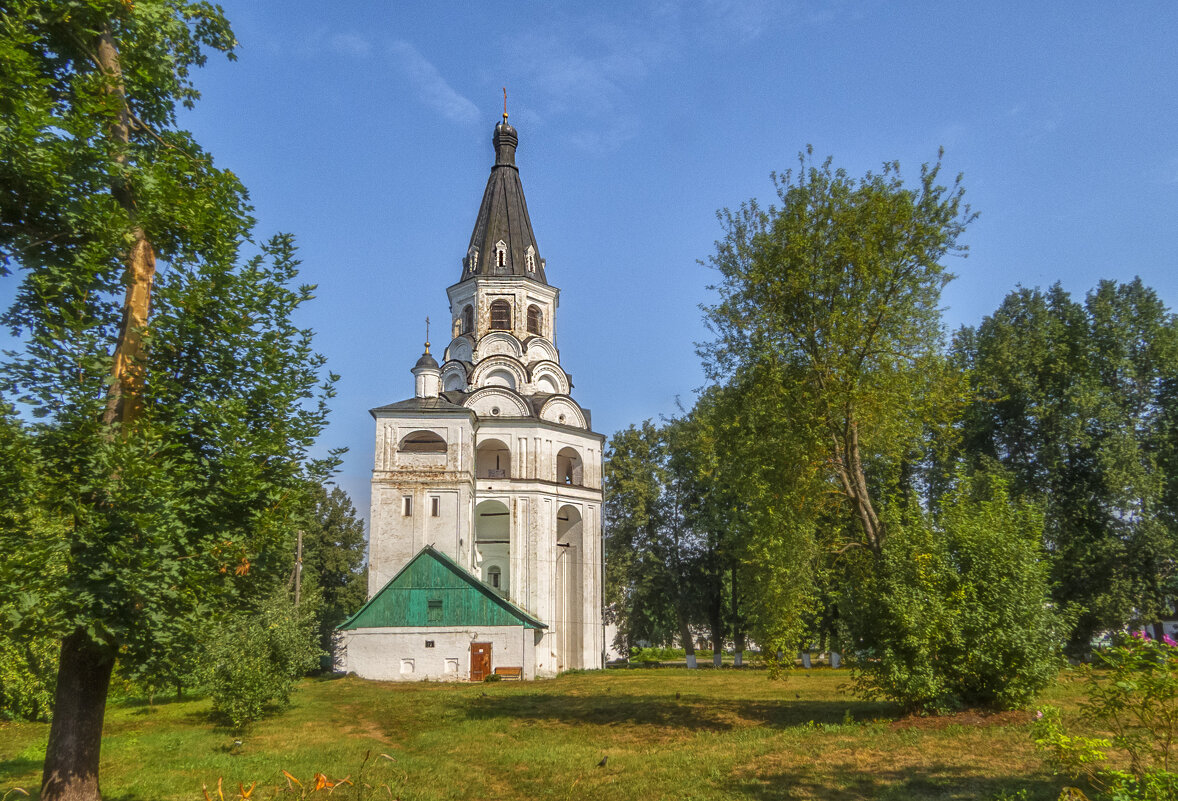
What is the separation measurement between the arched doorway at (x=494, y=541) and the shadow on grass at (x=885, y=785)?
28.9m

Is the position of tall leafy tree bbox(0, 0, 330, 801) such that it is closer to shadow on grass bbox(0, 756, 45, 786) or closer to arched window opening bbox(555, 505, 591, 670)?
shadow on grass bbox(0, 756, 45, 786)

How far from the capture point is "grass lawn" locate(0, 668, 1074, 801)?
10.1 metres

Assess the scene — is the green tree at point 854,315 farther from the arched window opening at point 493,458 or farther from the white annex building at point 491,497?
the arched window opening at point 493,458

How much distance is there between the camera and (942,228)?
1462 centimetres

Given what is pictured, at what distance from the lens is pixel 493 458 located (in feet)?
136

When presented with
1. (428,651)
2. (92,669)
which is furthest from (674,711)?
(428,651)

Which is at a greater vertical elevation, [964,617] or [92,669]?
[964,617]

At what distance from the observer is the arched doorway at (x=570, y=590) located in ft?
126

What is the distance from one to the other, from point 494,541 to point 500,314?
1156 centimetres

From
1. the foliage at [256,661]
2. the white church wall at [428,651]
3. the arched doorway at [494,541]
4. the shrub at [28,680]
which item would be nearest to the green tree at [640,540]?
the arched doorway at [494,541]

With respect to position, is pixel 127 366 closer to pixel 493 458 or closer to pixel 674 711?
pixel 674 711

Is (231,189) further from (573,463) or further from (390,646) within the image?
(573,463)

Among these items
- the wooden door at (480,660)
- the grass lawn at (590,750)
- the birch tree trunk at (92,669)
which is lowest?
the grass lawn at (590,750)

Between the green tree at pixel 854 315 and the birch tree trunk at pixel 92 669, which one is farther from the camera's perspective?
the green tree at pixel 854 315
